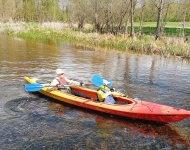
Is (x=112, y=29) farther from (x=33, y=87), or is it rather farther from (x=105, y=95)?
(x=105, y=95)

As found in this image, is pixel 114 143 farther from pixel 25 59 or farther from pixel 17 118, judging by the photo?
pixel 25 59

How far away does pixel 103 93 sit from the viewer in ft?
24.0

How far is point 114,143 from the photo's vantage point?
219 inches

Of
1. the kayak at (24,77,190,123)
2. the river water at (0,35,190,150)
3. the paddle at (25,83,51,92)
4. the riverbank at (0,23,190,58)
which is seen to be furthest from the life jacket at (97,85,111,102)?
the riverbank at (0,23,190,58)

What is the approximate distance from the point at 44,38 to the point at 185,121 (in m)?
20.9

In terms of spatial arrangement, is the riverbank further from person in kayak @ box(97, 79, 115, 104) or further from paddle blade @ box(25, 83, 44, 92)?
paddle blade @ box(25, 83, 44, 92)

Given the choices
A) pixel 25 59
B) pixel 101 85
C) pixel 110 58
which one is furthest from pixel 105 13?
pixel 101 85

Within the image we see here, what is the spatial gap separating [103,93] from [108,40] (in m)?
14.7

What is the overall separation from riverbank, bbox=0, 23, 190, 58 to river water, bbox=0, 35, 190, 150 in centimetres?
406

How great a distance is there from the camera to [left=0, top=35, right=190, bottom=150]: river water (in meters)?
5.59

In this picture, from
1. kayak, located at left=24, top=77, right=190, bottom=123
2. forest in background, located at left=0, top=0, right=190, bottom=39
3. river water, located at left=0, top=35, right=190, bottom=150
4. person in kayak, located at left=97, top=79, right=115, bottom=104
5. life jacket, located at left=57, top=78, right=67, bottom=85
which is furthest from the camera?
forest in background, located at left=0, top=0, right=190, bottom=39

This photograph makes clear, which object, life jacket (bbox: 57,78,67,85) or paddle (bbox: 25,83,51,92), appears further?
life jacket (bbox: 57,78,67,85)

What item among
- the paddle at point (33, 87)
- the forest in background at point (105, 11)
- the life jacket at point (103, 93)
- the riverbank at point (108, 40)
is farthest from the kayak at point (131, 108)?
the forest in background at point (105, 11)

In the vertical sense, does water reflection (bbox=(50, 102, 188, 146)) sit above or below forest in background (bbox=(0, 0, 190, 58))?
below
